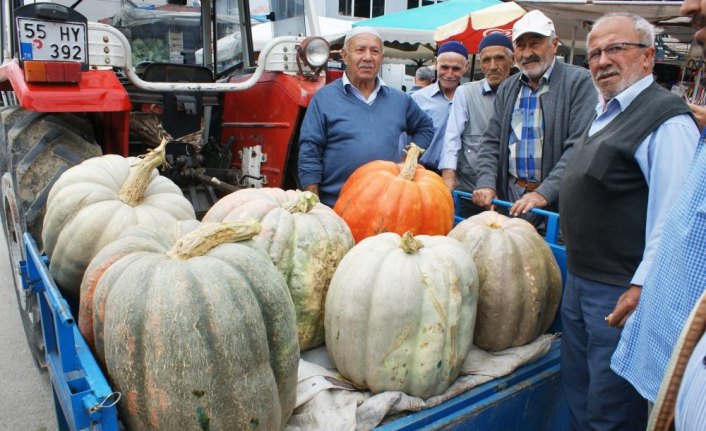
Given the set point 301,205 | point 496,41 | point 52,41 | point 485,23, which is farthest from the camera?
point 485,23

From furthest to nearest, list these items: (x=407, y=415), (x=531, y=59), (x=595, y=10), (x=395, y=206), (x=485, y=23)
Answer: (x=485, y=23) < (x=595, y=10) < (x=531, y=59) < (x=395, y=206) < (x=407, y=415)

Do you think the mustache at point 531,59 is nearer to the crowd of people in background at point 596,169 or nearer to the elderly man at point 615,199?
the crowd of people in background at point 596,169

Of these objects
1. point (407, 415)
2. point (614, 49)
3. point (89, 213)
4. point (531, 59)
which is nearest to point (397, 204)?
point (407, 415)

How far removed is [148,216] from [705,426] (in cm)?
201

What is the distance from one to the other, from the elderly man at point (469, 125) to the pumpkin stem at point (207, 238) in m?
2.21

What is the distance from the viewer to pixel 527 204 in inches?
112

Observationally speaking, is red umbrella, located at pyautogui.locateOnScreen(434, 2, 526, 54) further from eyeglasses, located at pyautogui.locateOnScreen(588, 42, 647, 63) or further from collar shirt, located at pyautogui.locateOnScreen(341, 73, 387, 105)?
eyeglasses, located at pyautogui.locateOnScreen(588, 42, 647, 63)

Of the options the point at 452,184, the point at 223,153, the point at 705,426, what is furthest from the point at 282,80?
the point at 705,426

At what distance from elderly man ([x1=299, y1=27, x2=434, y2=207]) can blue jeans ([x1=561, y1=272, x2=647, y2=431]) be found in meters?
1.54

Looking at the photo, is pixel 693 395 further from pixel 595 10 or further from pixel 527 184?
pixel 595 10

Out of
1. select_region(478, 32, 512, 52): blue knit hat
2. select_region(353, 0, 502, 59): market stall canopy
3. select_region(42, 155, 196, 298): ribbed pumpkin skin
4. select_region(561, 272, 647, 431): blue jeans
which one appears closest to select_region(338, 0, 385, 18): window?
select_region(353, 0, 502, 59): market stall canopy

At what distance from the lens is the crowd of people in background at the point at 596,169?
1.50 m

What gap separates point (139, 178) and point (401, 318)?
1.28 meters

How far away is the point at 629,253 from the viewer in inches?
83.5
